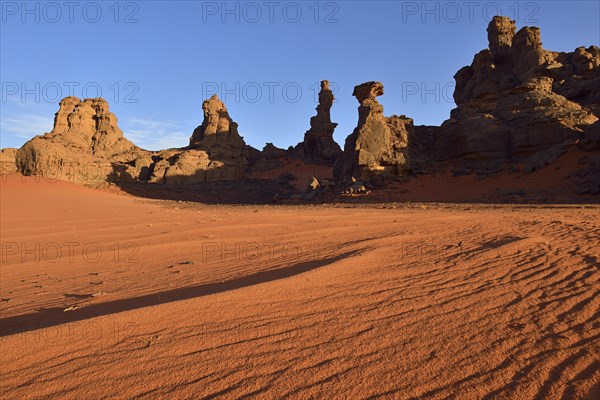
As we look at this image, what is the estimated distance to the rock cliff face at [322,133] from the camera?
4538cm

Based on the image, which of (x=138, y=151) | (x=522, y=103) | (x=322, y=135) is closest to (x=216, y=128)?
(x=138, y=151)

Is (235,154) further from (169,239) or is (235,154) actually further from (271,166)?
(169,239)

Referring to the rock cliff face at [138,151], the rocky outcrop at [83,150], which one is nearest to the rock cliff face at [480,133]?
the rock cliff face at [138,151]

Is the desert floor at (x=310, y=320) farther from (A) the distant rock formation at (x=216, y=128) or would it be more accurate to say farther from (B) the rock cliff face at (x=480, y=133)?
(A) the distant rock formation at (x=216, y=128)

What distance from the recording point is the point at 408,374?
6.98ft

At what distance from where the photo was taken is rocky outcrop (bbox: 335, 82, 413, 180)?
68.4ft

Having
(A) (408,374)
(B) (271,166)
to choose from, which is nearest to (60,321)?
(A) (408,374)

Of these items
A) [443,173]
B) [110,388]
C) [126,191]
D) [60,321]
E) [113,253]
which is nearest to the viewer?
[110,388]

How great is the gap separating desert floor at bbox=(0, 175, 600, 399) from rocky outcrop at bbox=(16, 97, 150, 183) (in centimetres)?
1510

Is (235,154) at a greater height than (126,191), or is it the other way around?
(235,154)

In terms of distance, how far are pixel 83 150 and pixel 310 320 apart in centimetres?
2443

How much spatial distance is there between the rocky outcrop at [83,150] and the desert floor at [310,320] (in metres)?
15.1

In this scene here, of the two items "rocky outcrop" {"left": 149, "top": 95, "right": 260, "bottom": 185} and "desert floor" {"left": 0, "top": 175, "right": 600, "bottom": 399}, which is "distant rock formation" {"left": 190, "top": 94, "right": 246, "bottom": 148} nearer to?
"rocky outcrop" {"left": 149, "top": 95, "right": 260, "bottom": 185}

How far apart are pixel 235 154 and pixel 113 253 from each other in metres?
31.5
